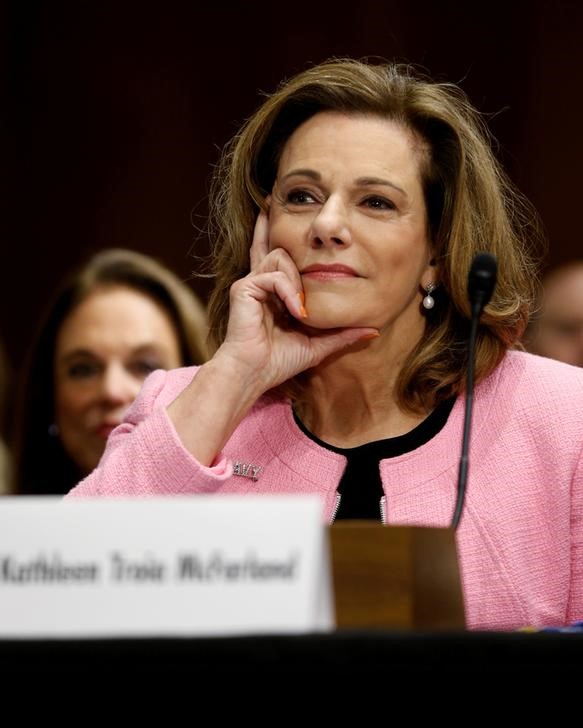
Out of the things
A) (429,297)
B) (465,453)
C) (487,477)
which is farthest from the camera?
(429,297)

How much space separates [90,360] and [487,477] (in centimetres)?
174

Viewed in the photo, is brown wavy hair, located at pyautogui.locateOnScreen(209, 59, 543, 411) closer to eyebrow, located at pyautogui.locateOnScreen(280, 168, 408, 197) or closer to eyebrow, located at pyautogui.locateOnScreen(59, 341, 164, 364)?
eyebrow, located at pyautogui.locateOnScreen(280, 168, 408, 197)

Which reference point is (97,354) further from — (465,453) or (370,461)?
(465,453)

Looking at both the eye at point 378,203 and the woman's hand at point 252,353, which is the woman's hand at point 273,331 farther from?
the eye at point 378,203

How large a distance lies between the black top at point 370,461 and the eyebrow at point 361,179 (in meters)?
0.42

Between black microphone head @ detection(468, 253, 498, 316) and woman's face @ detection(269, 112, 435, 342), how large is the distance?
1.41ft

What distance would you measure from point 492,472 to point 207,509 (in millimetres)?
1154

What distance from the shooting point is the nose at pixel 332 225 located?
89.9 inches

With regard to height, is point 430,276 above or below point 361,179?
below

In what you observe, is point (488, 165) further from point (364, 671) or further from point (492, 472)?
point (364, 671)

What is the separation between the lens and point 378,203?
2.36m

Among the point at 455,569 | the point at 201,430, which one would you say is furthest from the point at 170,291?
the point at 455,569

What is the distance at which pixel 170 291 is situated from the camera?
3758 mm

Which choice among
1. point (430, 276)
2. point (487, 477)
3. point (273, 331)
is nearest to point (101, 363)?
point (273, 331)
